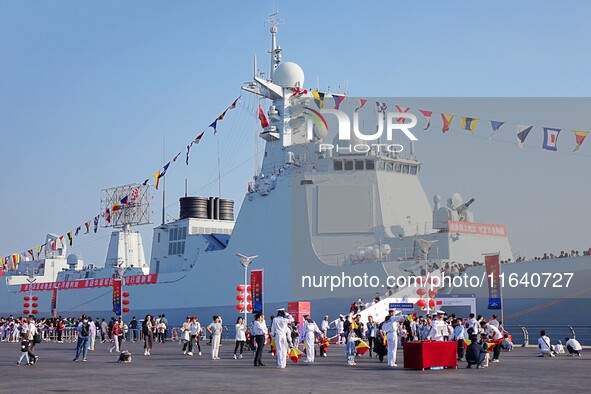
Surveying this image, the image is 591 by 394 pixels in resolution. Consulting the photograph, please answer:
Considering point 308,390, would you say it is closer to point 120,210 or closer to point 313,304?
point 313,304

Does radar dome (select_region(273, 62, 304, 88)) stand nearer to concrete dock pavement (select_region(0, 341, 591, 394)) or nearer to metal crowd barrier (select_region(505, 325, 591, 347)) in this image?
metal crowd barrier (select_region(505, 325, 591, 347))

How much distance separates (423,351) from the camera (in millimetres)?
17250

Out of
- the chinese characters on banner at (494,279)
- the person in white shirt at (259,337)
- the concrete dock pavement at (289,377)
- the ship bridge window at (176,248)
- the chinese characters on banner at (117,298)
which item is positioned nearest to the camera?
the concrete dock pavement at (289,377)

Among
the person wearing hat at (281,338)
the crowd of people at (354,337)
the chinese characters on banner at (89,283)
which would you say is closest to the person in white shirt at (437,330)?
the crowd of people at (354,337)

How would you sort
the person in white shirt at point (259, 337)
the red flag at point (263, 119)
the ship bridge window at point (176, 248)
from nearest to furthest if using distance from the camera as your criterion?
the person in white shirt at point (259, 337), the red flag at point (263, 119), the ship bridge window at point (176, 248)

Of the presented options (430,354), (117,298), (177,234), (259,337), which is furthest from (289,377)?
(177,234)

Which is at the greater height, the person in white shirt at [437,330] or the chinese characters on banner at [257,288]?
the chinese characters on banner at [257,288]

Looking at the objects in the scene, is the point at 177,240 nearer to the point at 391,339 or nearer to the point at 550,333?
the point at 550,333

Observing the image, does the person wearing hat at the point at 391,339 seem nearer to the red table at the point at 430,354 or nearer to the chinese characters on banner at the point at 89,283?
the red table at the point at 430,354

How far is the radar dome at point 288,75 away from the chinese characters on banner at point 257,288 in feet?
56.0

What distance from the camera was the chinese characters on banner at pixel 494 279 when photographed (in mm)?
29359

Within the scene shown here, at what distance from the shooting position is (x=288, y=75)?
45.4m

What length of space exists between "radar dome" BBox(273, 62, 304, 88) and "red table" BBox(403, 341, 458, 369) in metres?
29.6

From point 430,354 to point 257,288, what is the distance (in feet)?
48.6
